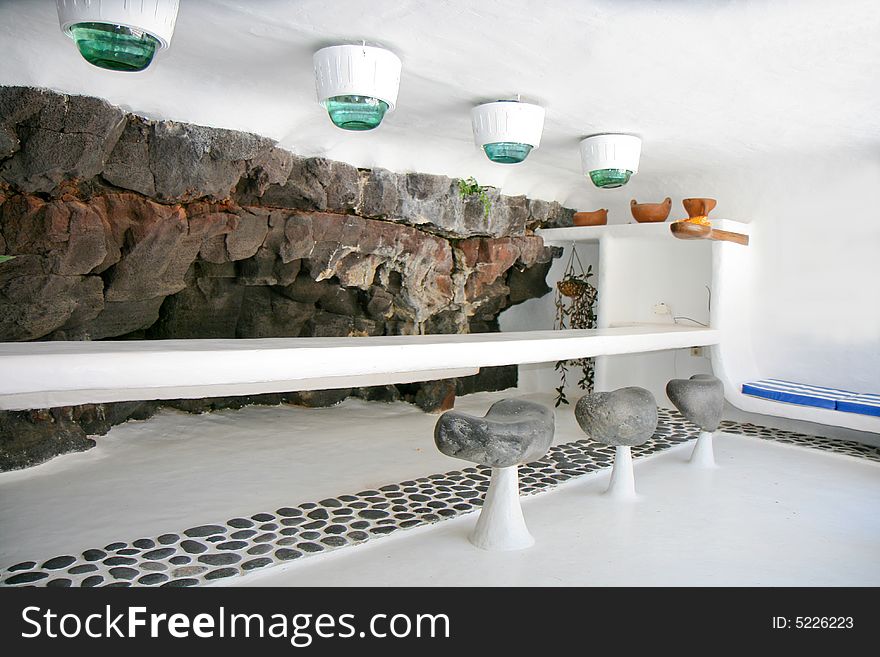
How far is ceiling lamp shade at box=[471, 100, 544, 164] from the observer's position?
4230mm

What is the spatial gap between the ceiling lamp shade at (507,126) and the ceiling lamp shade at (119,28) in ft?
6.88

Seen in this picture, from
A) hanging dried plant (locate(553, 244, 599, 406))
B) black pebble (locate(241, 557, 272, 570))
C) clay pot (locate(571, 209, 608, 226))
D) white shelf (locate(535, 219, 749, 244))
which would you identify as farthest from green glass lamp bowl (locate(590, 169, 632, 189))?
black pebble (locate(241, 557, 272, 570))

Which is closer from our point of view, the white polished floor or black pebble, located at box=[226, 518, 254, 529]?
the white polished floor

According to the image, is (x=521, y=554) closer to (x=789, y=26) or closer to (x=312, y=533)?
(x=312, y=533)

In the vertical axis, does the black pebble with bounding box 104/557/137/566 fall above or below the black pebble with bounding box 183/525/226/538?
above

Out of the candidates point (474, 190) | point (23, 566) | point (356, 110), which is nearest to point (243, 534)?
point (23, 566)

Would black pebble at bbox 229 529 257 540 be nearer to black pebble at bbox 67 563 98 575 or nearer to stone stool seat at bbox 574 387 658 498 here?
black pebble at bbox 67 563 98 575

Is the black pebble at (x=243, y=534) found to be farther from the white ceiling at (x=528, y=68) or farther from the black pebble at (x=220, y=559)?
the white ceiling at (x=528, y=68)

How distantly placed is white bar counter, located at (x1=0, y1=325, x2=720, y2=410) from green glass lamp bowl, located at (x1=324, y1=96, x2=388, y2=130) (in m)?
1.20

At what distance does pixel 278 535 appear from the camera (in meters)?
3.75

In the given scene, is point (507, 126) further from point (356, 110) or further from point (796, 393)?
point (796, 393)

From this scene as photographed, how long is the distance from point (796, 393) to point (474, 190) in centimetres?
338

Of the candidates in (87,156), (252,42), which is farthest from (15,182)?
(252,42)

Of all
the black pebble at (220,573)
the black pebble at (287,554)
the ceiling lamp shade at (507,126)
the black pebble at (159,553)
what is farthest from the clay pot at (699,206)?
the black pebble at (159,553)
